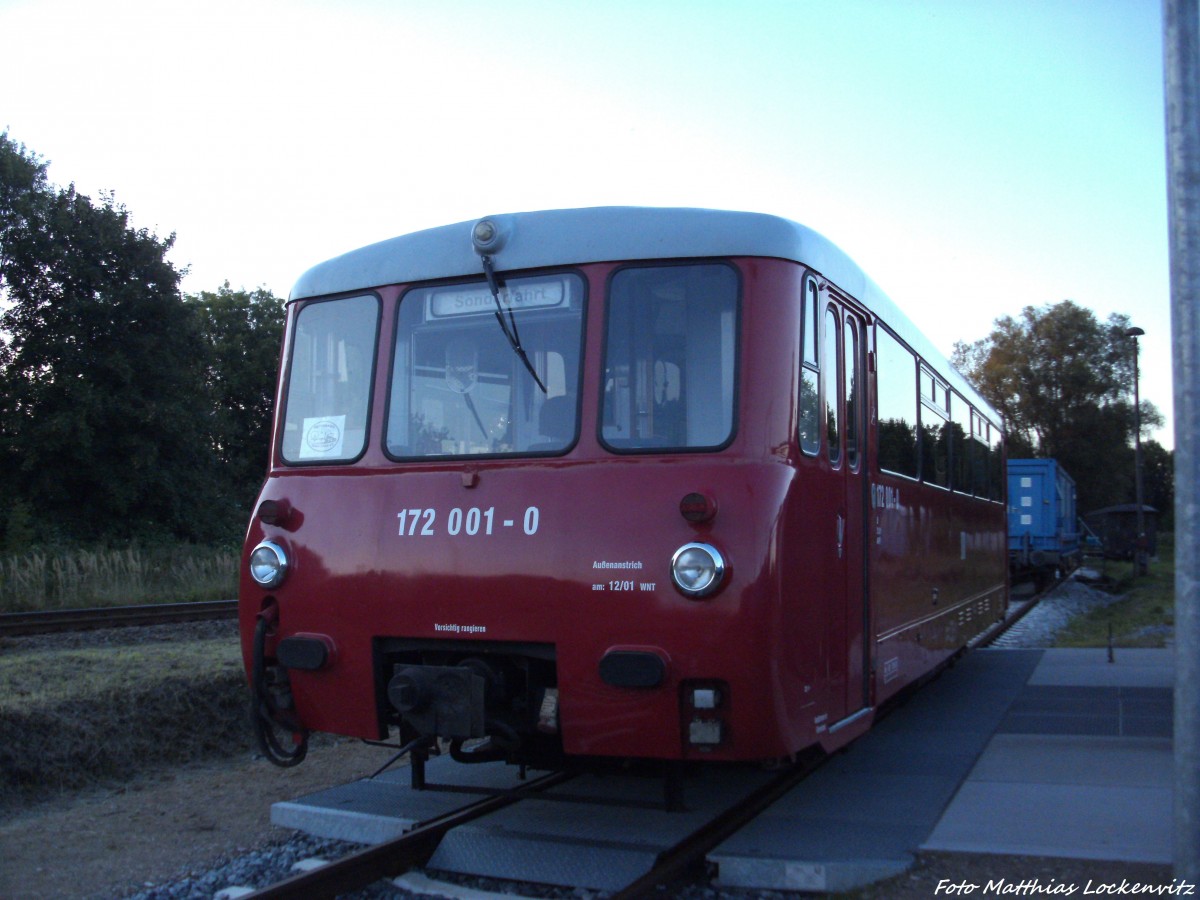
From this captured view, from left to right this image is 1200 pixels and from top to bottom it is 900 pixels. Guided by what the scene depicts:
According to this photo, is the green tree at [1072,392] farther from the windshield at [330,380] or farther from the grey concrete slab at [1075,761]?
the windshield at [330,380]

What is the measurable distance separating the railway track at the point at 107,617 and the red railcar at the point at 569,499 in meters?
8.94

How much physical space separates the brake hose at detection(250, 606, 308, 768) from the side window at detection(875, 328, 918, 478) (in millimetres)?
3679

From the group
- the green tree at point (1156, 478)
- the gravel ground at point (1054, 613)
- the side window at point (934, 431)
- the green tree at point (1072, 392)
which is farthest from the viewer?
the green tree at point (1156, 478)

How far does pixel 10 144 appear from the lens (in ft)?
113

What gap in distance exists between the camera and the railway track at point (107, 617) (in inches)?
535

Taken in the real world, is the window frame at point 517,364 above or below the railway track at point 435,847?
above

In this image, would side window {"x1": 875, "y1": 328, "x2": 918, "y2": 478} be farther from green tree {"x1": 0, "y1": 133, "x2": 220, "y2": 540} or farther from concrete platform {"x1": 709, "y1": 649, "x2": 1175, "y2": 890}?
green tree {"x1": 0, "y1": 133, "x2": 220, "y2": 540}

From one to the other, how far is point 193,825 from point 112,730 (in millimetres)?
2227

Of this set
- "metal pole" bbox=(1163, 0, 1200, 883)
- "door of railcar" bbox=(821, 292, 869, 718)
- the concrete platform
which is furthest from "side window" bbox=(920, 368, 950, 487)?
"metal pole" bbox=(1163, 0, 1200, 883)

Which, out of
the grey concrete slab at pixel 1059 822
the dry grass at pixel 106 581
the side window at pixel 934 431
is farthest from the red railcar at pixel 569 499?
the dry grass at pixel 106 581

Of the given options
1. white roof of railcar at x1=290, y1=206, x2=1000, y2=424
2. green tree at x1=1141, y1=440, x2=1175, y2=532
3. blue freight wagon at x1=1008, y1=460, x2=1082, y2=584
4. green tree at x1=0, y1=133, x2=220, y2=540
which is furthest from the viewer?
green tree at x1=1141, y1=440, x2=1175, y2=532

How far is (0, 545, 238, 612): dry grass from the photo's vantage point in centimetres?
1694

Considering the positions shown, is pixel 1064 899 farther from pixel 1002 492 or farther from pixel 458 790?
pixel 1002 492

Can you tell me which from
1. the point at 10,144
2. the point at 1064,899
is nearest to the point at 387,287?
the point at 1064,899
